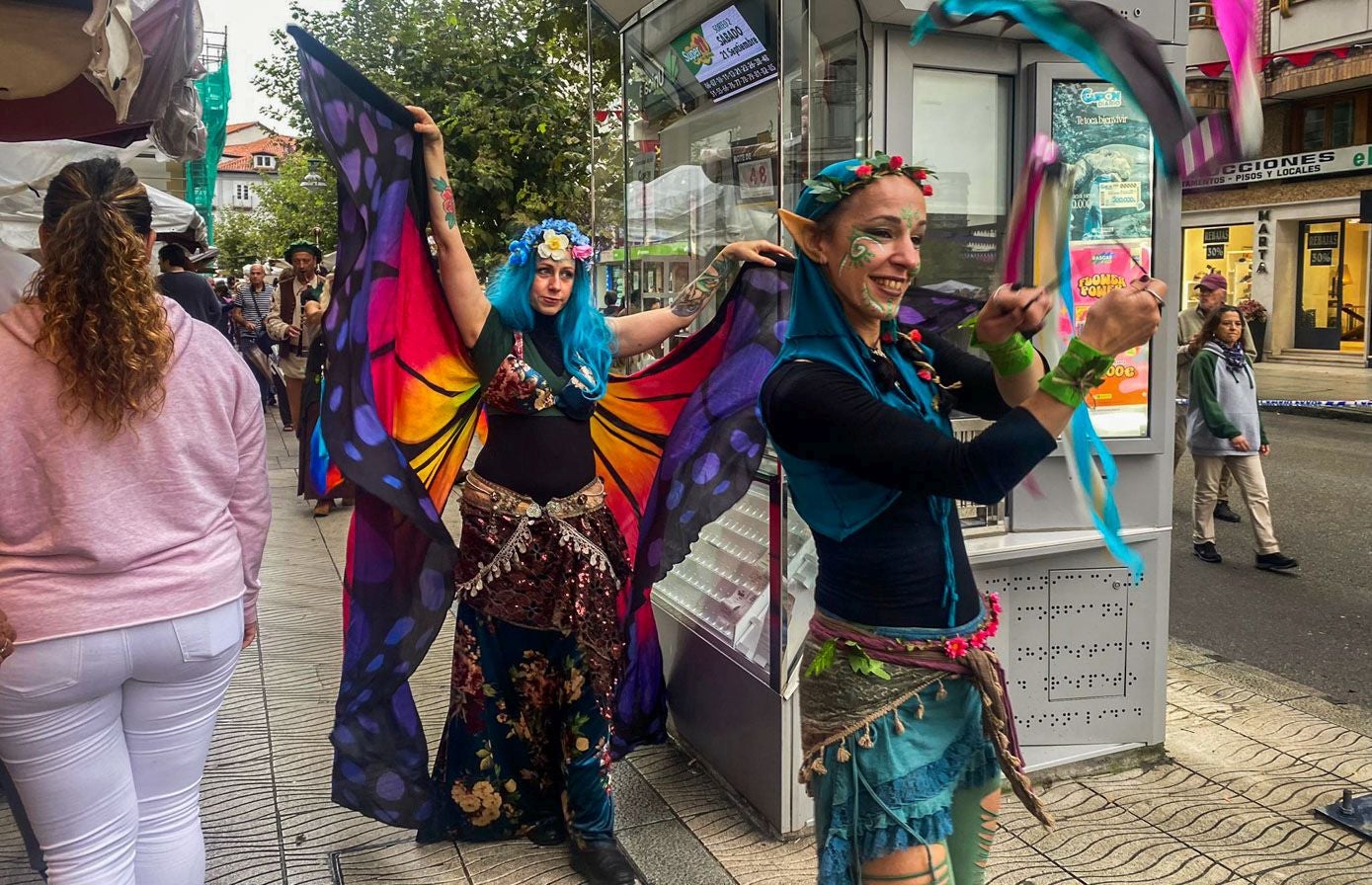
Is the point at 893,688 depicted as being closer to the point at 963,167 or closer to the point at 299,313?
the point at 963,167

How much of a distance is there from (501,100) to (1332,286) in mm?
19268

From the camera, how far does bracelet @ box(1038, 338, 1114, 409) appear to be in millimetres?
1715

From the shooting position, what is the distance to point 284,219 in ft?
88.7

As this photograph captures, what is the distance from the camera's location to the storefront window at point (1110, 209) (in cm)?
363

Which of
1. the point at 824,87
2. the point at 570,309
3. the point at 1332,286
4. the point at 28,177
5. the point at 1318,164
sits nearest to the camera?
the point at 824,87

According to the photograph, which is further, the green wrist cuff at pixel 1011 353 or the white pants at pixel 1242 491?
the white pants at pixel 1242 491

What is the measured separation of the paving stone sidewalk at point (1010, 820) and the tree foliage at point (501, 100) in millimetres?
4767

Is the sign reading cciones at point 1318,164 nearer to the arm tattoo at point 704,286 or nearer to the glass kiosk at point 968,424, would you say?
the glass kiosk at point 968,424

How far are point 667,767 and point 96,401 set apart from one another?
2532 millimetres

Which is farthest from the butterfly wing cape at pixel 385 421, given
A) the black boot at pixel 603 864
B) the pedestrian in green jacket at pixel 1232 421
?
the pedestrian in green jacket at pixel 1232 421

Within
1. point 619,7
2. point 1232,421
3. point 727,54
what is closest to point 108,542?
point 727,54

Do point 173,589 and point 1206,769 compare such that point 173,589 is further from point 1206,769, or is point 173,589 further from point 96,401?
point 1206,769

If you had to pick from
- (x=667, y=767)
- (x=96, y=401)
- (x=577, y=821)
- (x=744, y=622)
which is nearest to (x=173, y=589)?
(x=96, y=401)

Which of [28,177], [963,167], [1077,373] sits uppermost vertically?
[28,177]
